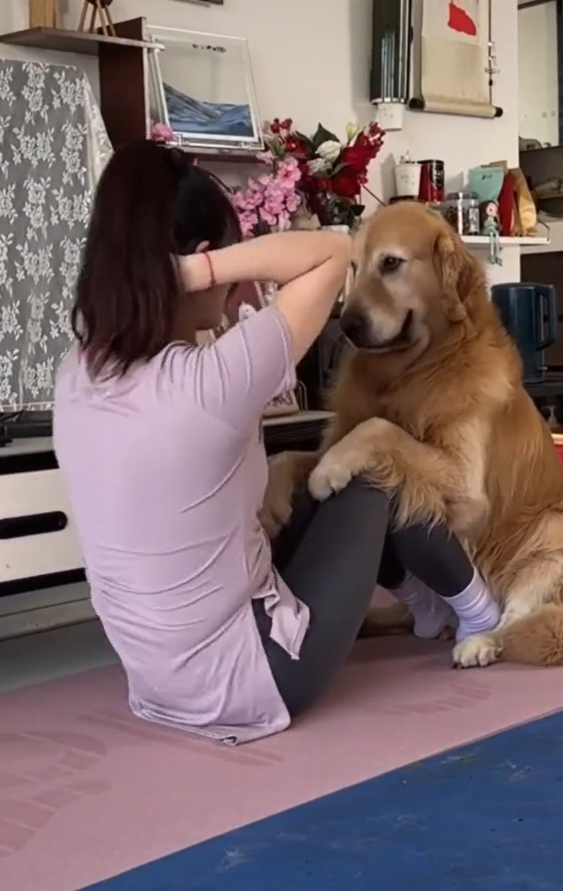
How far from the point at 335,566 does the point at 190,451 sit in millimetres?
431

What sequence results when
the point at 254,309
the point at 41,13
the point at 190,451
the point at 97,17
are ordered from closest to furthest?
the point at 190,451, the point at 41,13, the point at 97,17, the point at 254,309

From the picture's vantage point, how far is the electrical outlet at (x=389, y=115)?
155 inches

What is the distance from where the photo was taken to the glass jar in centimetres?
415

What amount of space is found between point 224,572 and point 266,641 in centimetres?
15

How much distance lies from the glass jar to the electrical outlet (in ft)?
1.14

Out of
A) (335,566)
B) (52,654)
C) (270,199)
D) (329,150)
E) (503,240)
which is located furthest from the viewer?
(503,240)

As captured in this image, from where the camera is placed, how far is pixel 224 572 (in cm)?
187

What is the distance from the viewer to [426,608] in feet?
8.52

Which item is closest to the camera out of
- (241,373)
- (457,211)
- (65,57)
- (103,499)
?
(241,373)

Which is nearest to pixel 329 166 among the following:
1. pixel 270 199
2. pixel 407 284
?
pixel 270 199

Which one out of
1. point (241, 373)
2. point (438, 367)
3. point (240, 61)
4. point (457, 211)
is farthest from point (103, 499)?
point (457, 211)

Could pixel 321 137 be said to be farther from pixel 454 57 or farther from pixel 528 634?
pixel 528 634

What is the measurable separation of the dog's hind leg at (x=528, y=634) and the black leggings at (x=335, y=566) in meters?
0.16

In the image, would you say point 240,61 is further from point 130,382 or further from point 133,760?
point 133,760
